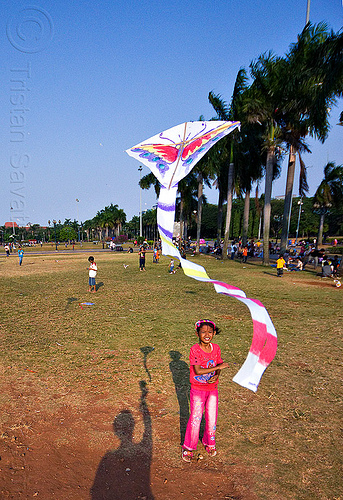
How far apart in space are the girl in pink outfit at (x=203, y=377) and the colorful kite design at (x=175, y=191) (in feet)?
2.97

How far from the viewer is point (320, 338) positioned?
812cm

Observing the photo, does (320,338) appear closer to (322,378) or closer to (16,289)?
(322,378)

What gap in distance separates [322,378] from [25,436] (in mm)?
5009

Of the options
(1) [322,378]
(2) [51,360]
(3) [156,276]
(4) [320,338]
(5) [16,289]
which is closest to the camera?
(1) [322,378]

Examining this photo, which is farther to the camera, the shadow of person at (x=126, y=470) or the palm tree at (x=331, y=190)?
the palm tree at (x=331, y=190)

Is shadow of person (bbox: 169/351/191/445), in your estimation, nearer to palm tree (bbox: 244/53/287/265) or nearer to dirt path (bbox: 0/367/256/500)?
dirt path (bbox: 0/367/256/500)

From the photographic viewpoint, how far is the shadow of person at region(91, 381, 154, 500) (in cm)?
328

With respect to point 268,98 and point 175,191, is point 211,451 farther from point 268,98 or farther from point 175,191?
point 268,98

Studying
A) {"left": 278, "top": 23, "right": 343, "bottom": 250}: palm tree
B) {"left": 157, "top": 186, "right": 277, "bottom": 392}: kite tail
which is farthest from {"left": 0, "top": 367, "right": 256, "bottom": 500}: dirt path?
{"left": 278, "top": 23, "right": 343, "bottom": 250}: palm tree

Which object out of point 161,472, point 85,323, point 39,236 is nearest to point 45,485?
point 161,472

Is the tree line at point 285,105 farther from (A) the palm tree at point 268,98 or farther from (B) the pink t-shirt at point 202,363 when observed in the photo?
(B) the pink t-shirt at point 202,363

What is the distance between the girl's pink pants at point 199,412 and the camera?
3684 mm

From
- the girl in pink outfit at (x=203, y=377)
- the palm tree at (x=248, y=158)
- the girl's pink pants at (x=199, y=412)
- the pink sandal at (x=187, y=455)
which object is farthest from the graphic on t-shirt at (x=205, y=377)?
the palm tree at (x=248, y=158)

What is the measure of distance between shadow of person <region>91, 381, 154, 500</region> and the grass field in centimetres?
2
